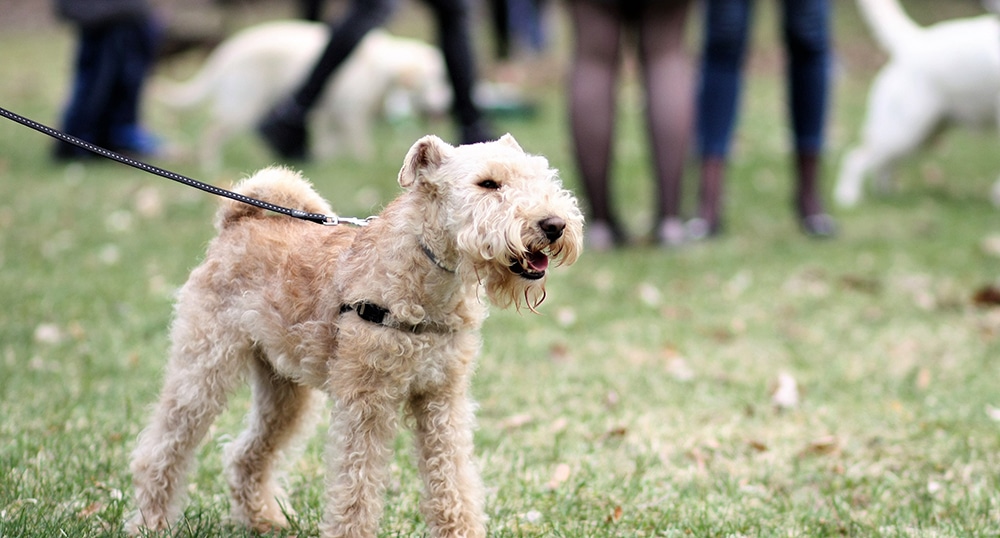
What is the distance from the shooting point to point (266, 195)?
8.82ft

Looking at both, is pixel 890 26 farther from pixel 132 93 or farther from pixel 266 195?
pixel 132 93

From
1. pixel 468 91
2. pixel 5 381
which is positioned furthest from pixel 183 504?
pixel 468 91

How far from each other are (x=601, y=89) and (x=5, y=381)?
3289mm

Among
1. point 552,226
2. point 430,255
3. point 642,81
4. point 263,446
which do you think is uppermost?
point 552,226

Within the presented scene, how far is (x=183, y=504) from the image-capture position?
268 centimetres

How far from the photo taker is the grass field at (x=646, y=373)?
2842 millimetres

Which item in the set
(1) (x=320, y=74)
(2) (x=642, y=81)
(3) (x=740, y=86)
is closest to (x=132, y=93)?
(1) (x=320, y=74)

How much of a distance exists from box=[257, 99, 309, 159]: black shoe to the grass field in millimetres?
394

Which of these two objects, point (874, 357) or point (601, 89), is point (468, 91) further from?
point (874, 357)

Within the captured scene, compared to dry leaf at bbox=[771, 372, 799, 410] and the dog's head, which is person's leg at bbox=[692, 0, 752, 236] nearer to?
dry leaf at bbox=[771, 372, 799, 410]

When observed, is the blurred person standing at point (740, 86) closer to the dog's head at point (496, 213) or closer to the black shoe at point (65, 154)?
the dog's head at point (496, 213)

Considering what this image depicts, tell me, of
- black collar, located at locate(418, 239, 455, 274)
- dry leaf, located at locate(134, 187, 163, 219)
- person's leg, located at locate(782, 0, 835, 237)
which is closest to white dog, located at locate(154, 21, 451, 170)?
dry leaf, located at locate(134, 187, 163, 219)

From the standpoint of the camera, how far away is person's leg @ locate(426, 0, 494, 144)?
263 inches

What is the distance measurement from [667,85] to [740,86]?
2.13 feet
